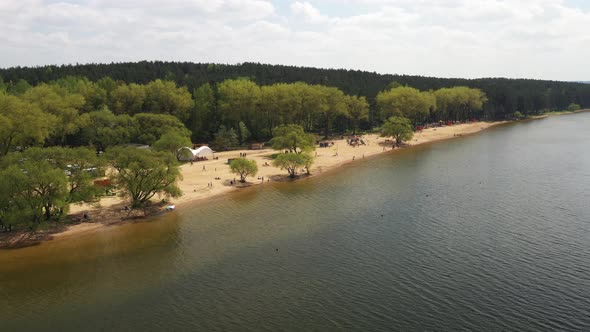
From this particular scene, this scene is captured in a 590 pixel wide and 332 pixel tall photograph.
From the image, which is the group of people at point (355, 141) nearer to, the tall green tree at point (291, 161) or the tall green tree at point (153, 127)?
Answer: the tall green tree at point (291, 161)

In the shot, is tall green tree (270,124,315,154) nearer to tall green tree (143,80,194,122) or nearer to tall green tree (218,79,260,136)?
tall green tree (218,79,260,136)

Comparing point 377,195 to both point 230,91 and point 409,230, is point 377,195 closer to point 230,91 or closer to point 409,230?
point 409,230

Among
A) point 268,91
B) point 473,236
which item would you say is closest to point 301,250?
point 473,236

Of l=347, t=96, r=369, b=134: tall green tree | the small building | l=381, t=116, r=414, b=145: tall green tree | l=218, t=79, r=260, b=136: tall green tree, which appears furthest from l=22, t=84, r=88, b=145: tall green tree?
l=381, t=116, r=414, b=145: tall green tree

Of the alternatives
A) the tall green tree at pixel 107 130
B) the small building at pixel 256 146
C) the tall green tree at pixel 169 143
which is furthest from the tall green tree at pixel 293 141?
the tall green tree at pixel 107 130

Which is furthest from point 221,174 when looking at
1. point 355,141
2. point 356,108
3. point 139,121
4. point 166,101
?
point 356,108

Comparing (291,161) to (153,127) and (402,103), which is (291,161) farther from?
(402,103)
